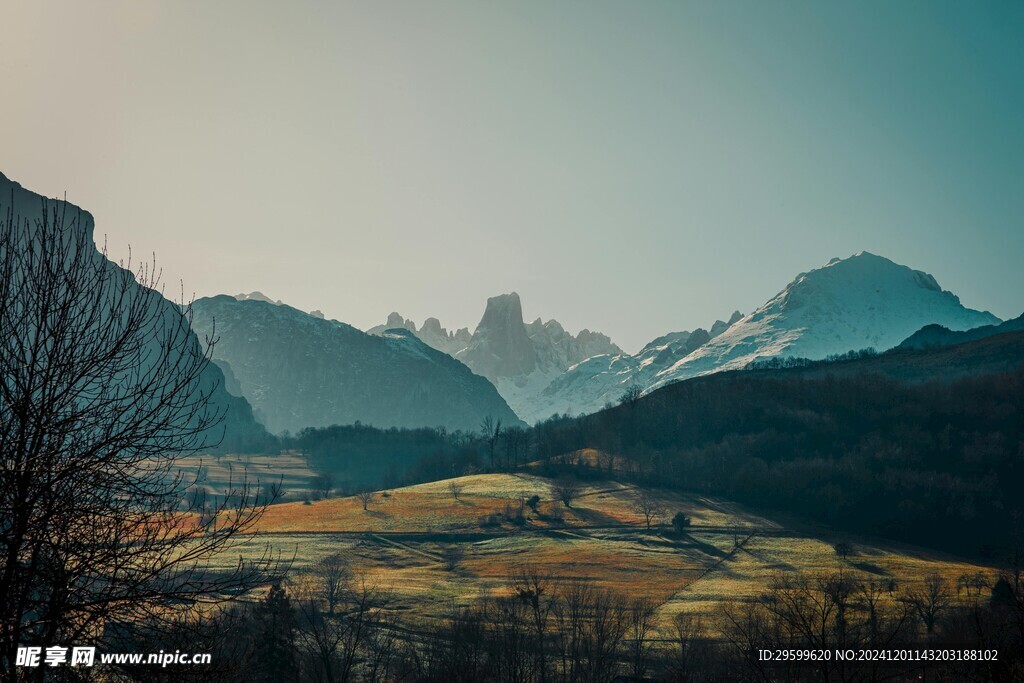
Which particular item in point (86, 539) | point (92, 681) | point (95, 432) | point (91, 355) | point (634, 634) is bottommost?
point (634, 634)

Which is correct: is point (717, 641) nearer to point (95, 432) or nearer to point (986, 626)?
point (986, 626)

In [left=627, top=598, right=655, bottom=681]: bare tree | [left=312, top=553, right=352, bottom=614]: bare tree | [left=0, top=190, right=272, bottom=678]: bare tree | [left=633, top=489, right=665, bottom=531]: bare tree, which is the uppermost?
[left=0, top=190, right=272, bottom=678]: bare tree

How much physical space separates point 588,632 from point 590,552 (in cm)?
5931

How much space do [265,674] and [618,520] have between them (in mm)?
133832

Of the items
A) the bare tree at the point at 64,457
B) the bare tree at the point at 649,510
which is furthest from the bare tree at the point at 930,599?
the bare tree at the point at 64,457

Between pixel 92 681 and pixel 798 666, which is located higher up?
pixel 92 681

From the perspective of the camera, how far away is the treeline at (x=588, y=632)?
232 feet

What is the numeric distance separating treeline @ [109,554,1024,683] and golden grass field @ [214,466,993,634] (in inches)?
255

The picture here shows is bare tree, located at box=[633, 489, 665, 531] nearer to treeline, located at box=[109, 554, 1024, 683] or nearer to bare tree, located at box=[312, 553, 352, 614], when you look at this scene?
treeline, located at box=[109, 554, 1024, 683]

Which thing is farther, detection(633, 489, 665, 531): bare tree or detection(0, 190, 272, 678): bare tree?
detection(633, 489, 665, 531): bare tree

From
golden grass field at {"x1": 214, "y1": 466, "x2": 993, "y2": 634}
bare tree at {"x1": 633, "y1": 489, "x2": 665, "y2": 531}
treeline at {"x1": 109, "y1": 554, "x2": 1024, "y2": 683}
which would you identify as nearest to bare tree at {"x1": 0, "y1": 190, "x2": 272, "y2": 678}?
treeline at {"x1": 109, "y1": 554, "x2": 1024, "y2": 683}

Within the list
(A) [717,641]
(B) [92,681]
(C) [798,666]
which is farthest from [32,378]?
(A) [717,641]

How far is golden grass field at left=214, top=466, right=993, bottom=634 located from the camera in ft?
442

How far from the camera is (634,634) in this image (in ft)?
349
